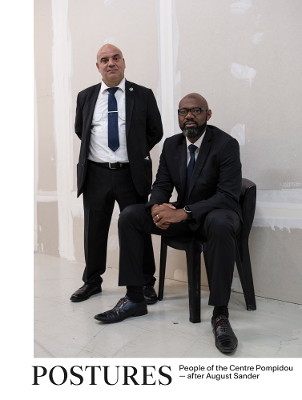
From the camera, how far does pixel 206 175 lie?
2.55 meters

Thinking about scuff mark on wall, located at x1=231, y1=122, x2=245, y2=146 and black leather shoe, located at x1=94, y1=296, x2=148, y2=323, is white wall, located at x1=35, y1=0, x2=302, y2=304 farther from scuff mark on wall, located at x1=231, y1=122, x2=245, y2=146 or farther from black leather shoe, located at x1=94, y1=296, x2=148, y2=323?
black leather shoe, located at x1=94, y1=296, x2=148, y2=323

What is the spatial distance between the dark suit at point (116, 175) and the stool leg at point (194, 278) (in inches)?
21.4

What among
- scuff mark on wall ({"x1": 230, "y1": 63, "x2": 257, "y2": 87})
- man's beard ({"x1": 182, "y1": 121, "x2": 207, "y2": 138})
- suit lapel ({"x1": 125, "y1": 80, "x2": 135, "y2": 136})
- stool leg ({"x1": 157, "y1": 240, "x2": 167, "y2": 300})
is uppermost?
scuff mark on wall ({"x1": 230, "y1": 63, "x2": 257, "y2": 87})

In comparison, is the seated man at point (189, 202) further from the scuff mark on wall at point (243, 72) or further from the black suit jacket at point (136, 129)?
the scuff mark on wall at point (243, 72)

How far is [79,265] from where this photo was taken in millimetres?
4207

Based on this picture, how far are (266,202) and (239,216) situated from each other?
427 millimetres

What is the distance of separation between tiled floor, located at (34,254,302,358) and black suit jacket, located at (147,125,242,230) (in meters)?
0.57

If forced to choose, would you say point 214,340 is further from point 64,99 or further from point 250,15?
point 64,99

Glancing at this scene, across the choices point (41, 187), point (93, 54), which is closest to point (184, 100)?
point (93, 54)

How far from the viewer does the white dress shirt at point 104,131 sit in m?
2.92

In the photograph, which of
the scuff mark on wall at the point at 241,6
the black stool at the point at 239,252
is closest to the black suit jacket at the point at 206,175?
the black stool at the point at 239,252

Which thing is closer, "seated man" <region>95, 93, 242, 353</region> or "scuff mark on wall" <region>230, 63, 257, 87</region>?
"seated man" <region>95, 93, 242, 353</region>

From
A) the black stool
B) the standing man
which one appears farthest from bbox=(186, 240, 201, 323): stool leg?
the standing man

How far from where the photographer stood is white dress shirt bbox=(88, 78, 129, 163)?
9.58 ft
